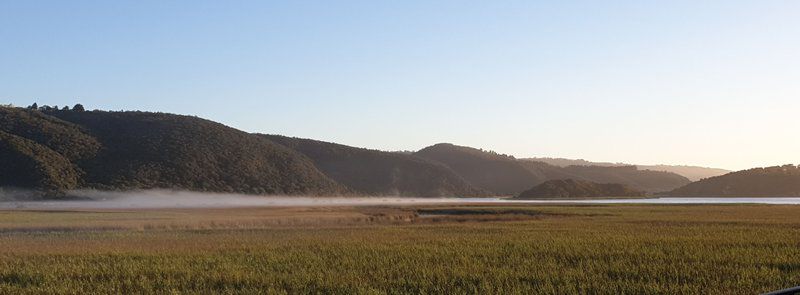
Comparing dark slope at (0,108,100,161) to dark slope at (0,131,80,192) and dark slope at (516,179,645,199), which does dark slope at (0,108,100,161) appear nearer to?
dark slope at (0,131,80,192)

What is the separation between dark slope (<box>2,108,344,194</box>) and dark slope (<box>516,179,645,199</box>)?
5625 cm

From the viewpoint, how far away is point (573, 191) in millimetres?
190000

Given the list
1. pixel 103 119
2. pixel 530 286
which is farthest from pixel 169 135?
pixel 530 286

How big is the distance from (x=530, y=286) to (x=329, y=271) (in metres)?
6.21

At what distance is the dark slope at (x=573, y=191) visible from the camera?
18238 cm

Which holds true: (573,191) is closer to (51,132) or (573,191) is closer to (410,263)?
(51,132)

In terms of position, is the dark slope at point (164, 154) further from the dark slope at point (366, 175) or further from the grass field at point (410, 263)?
the grass field at point (410, 263)

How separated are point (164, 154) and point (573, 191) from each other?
11014 cm

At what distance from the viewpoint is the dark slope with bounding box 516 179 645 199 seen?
18238cm

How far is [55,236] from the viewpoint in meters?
36.4

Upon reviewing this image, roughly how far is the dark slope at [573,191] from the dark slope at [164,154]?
56246 millimetres

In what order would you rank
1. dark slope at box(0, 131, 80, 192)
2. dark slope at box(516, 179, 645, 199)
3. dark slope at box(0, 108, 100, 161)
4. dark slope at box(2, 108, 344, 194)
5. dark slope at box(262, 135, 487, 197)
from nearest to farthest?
1. dark slope at box(0, 131, 80, 192)
2. dark slope at box(2, 108, 344, 194)
3. dark slope at box(0, 108, 100, 161)
4. dark slope at box(516, 179, 645, 199)
5. dark slope at box(262, 135, 487, 197)

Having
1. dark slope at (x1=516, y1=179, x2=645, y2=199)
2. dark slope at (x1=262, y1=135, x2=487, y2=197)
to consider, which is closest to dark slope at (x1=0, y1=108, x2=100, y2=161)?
dark slope at (x1=262, y1=135, x2=487, y2=197)

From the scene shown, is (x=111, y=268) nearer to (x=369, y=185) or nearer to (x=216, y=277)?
(x=216, y=277)
